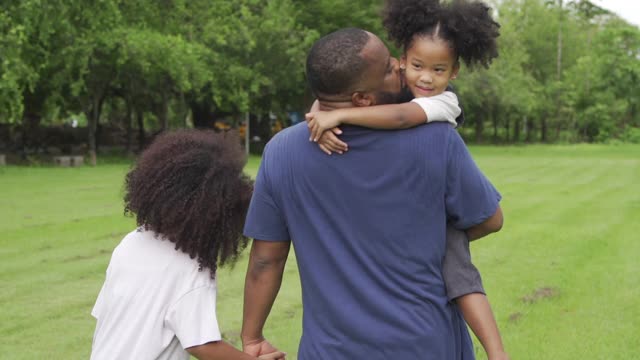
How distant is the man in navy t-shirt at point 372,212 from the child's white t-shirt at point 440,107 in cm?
3

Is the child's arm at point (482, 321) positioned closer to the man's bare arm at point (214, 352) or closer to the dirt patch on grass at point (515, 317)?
the man's bare arm at point (214, 352)

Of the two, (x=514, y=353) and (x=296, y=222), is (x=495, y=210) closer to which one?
(x=296, y=222)

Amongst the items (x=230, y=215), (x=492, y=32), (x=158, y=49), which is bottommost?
(x=230, y=215)

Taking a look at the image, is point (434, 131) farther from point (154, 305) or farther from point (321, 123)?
point (154, 305)

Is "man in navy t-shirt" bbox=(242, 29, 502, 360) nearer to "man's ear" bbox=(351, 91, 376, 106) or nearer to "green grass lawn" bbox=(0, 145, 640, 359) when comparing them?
"man's ear" bbox=(351, 91, 376, 106)

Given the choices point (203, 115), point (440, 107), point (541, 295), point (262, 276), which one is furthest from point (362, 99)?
point (203, 115)

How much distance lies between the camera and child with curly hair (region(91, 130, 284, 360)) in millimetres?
2555

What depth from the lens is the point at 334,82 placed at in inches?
92.3

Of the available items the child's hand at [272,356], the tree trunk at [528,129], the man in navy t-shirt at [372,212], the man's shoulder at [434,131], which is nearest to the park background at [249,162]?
the child's hand at [272,356]

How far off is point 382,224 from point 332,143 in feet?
0.81

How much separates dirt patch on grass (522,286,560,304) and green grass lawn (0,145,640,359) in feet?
0.06

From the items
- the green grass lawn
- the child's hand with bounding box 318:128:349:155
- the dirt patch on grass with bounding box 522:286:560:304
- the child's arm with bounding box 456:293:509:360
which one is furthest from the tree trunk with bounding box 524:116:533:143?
the child's hand with bounding box 318:128:349:155

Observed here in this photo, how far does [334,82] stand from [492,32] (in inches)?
22.7

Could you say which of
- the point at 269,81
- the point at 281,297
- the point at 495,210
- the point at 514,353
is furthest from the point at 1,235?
the point at 269,81
